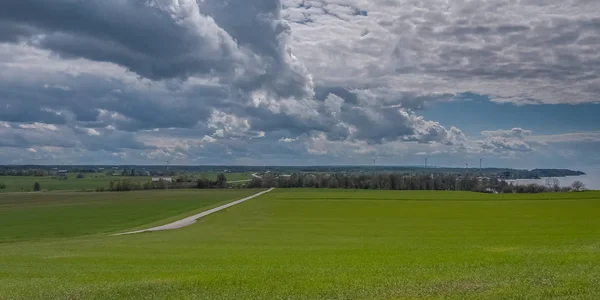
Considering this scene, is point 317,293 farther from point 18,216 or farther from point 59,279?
point 18,216

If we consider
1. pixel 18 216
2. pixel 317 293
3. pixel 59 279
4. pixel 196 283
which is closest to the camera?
pixel 317 293

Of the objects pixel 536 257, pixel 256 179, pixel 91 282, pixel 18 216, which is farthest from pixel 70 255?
pixel 256 179

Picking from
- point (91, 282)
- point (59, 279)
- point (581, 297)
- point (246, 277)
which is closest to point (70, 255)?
point (59, 279)

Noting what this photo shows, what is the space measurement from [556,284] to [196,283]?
990 centimetres

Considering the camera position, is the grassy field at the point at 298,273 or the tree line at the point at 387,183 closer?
the grassy field at the point at 298,273

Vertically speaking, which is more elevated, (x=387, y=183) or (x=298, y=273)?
(x=387, y=183)

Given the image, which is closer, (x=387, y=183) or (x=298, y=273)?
(x=298, y=273)

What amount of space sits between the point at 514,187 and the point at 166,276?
158m

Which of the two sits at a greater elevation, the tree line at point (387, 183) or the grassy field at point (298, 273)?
the tree line at point (387, 183)

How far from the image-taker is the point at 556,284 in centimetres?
1464

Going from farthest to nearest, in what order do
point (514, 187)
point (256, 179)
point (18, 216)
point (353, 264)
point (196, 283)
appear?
point (256, 179) < point (514, 187) < point (18, 216) < point (353, 264) < point (196, 283)

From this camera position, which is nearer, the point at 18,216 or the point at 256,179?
the point at 18,216

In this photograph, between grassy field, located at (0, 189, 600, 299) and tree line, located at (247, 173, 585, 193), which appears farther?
tree line, located at (247, 173, 585, 193)

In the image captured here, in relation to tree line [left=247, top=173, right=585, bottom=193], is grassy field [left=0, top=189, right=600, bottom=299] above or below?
below
